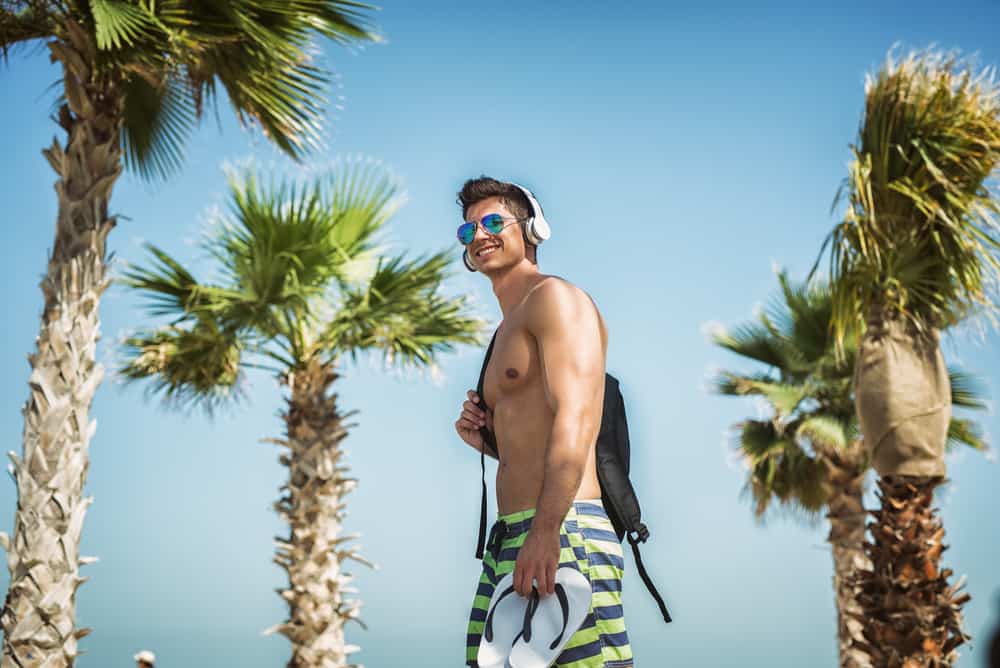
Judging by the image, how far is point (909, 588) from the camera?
752cm

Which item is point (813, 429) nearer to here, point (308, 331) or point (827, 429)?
point (827, 429)

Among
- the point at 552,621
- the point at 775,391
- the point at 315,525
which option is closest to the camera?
the point at 552,621

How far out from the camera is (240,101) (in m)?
8.53

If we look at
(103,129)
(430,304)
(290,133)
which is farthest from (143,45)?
(430,304)

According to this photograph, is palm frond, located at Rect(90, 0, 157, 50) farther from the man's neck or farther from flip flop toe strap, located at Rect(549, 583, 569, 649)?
flip flop toe strap, located at Rect(549, 583, 569, 649)

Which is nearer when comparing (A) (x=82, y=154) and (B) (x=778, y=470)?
(A) (x=82, y=154)

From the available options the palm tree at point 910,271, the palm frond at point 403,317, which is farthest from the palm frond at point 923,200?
the palm frond at point 403,317

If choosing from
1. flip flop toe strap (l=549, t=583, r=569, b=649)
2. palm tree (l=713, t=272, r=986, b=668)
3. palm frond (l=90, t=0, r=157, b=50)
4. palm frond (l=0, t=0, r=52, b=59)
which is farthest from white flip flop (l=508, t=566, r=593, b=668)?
palm tree (l=713, t=272, r=986, b=668)

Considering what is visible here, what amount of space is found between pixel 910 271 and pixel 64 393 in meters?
6.51

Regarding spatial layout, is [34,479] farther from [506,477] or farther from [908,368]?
[908,368]

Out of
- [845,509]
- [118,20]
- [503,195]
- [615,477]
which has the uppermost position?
[118,20]

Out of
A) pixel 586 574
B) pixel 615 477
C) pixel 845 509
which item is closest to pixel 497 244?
pixel 615 477

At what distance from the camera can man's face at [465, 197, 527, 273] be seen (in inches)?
124

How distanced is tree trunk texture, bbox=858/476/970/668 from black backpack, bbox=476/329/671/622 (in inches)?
208
